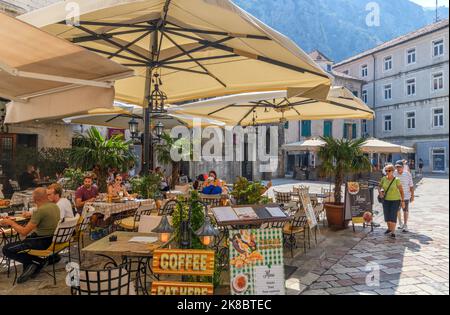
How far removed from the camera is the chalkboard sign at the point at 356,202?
806 cm

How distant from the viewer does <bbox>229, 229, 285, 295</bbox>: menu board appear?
3.35 metres

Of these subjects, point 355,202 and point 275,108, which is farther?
point 275,108

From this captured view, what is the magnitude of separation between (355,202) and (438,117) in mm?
28375

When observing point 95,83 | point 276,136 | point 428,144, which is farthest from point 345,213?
point 428,144

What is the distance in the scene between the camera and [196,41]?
514 centimetres

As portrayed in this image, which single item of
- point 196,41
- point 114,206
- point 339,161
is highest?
point 196,41

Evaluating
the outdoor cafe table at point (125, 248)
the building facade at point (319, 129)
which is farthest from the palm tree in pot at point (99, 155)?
the building facade at point (319, 129)

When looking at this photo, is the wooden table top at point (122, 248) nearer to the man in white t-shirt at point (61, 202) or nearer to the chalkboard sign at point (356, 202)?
the man in white t-shirt at point (61, 202)

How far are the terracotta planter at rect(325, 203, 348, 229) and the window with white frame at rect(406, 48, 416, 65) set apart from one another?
30356 mm

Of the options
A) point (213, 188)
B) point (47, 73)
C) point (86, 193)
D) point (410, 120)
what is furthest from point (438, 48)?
point (47, 73)

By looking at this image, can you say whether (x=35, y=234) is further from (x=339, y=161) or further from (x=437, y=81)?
(x=437, y=81)

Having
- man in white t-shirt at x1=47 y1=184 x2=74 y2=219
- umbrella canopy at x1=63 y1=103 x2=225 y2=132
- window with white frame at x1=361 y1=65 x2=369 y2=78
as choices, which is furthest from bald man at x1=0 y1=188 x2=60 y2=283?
window with white frame at x1=361 y1=65 x2=369 y2=78
